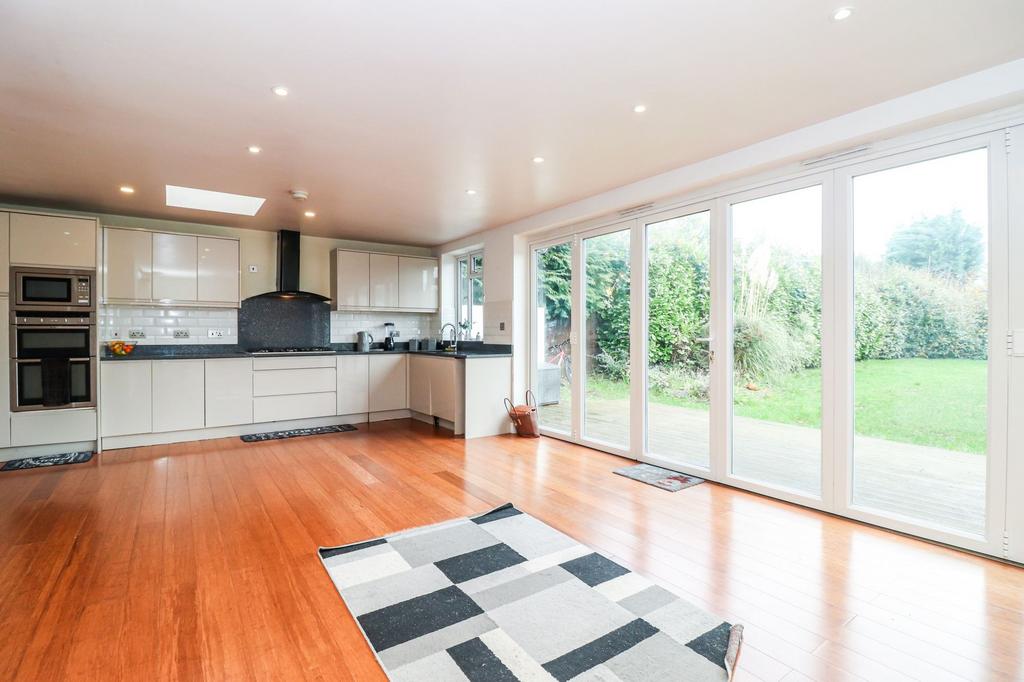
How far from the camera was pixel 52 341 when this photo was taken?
4.47 meters

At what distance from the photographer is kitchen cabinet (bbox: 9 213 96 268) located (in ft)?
14.1

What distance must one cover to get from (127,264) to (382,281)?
8.61 ft

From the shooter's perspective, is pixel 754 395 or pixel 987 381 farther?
pixel 754 395

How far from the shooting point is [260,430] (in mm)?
5578

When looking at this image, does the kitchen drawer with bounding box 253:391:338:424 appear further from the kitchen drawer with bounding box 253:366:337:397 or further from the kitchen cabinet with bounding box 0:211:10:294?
the kitchen cabinet with bounding box 0:211:10:294

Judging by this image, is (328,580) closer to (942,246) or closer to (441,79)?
(441,79)

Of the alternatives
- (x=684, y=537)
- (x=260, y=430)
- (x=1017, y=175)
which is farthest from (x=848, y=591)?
(x=260, y=430)

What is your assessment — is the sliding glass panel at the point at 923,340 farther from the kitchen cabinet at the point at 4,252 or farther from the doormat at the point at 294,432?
the kitchen cabinet at the point at 4,252

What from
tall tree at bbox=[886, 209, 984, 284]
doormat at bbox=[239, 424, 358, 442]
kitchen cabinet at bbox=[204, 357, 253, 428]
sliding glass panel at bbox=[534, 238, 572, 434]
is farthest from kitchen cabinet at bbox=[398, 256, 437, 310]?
tall tree at bbox=[886, 209, 984, 284]

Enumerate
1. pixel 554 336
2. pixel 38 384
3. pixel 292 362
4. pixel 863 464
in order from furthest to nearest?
pixel 292 362
pixel 554 336
pixel 38 384
pixel 863 464

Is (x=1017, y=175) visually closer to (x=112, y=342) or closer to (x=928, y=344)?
(x=928, y=344)

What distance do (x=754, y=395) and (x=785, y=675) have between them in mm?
2219

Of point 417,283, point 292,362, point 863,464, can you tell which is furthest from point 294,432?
point 863,464

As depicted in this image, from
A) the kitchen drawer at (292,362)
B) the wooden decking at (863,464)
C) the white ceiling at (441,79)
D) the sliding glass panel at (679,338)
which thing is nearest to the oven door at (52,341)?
the white ceiling at (441,79)
